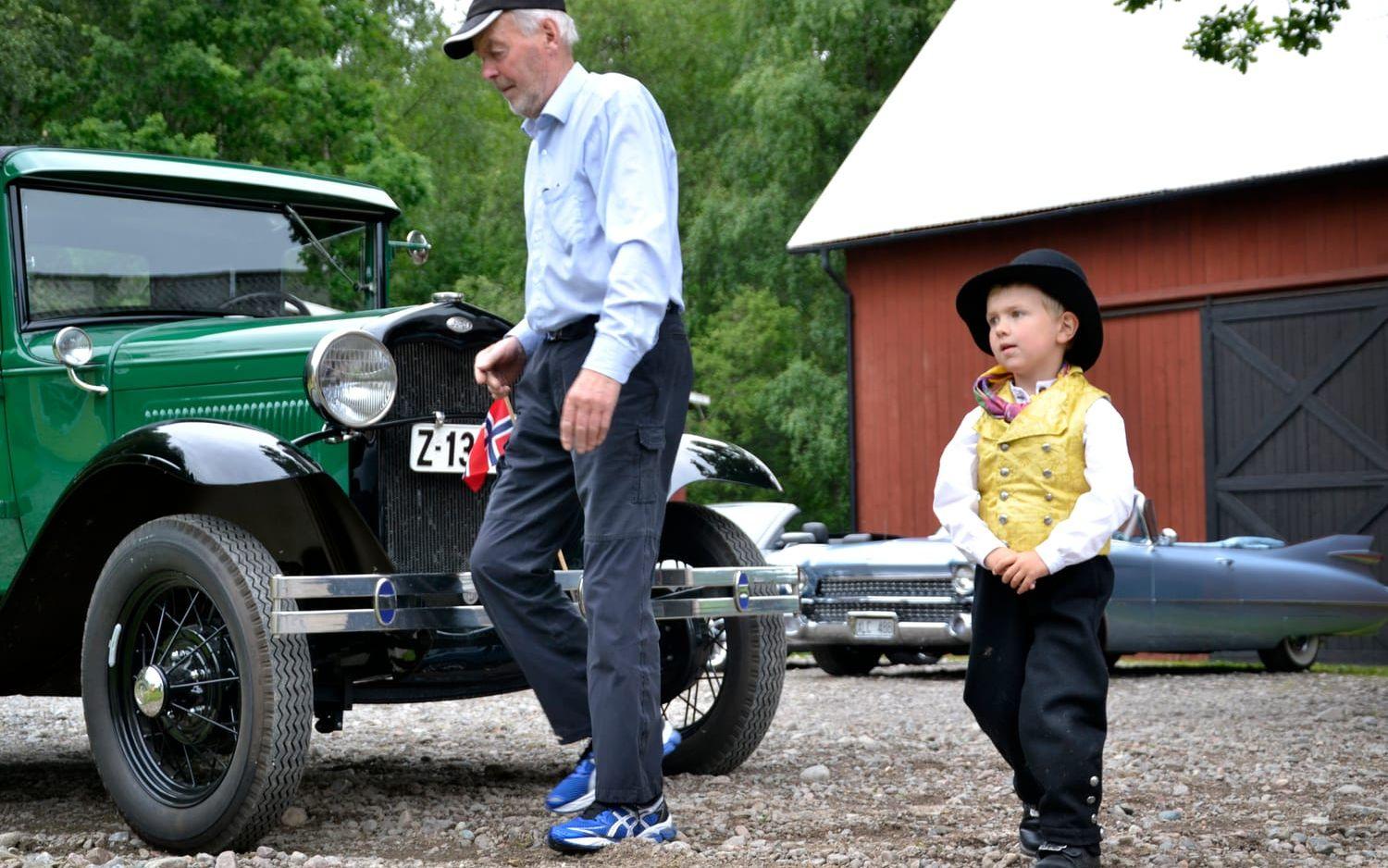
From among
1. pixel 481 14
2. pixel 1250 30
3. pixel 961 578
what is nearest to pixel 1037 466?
pixel 481 14

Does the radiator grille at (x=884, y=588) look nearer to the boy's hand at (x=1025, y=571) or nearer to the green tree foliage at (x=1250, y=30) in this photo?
the green tree foliage at (x=1250, y=30)

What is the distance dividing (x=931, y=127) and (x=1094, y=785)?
14.8 m

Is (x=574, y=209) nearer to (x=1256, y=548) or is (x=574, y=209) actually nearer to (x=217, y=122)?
(x=1256, y=548)

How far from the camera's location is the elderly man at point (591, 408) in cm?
380

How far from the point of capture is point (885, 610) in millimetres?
10625

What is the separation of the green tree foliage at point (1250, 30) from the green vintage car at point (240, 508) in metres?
4.84

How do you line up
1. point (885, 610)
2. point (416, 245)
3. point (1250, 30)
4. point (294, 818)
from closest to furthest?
point (294, 818) → point (416, 245) → point (1250, 30) → point (885, 610)

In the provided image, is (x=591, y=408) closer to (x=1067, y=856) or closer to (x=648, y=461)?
(x=648, y=461)

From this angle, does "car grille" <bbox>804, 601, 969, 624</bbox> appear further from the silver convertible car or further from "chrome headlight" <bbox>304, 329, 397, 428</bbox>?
"chrome headlight" <bbox>304, 329, 397, 428</bbox>

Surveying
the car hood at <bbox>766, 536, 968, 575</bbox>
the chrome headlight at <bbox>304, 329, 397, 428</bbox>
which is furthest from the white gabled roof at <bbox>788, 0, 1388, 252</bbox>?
the chrome headlight at <bbox>304, 329, 397, 428</bbox>

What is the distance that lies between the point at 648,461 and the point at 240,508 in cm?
150

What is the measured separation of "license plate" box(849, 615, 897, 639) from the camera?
10.4 m

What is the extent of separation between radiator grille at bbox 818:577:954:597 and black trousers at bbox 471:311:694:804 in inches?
254

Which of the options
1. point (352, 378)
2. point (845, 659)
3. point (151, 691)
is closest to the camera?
point (151, 691)
